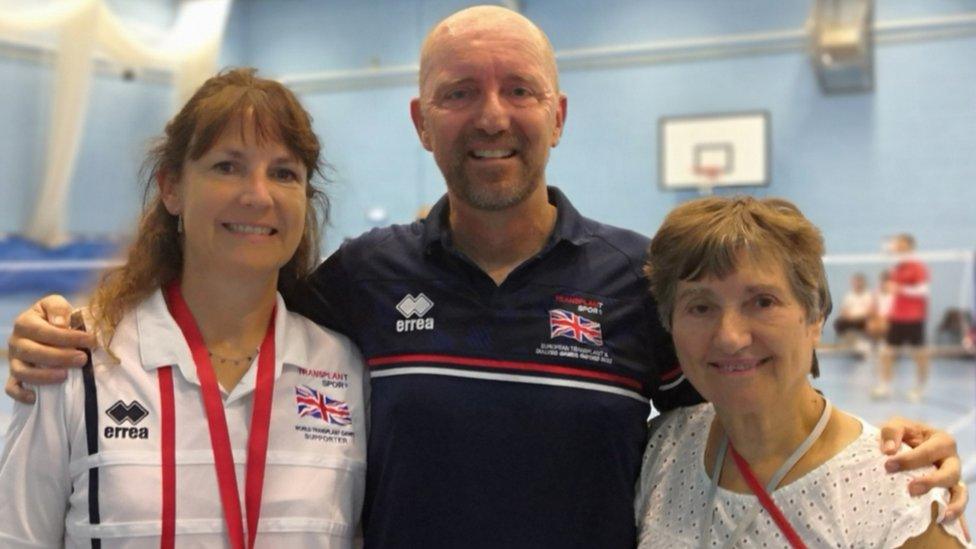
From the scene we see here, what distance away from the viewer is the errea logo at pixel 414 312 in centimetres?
212

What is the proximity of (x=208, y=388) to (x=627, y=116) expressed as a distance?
1378cm

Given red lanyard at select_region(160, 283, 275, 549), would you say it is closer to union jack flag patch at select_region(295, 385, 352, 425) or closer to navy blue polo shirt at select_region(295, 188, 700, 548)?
union jack flag patch at select_region(295, 385, 352, 425)

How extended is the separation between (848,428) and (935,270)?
42.7ft

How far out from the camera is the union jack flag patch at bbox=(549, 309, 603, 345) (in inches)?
81.9

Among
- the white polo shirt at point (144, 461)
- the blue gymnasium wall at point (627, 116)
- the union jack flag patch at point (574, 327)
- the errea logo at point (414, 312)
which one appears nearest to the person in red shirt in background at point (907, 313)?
the blue gymnasium wall at point (627, 116)

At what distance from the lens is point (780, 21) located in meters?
14.6

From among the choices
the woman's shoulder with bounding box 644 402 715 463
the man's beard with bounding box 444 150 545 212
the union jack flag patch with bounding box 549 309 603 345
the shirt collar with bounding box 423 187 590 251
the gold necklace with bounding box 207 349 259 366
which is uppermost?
the man's beard with bounding box 444 150 545 212

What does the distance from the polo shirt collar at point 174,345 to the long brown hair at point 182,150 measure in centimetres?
5

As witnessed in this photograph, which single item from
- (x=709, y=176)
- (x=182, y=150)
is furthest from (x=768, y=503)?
(x=709, y=176)

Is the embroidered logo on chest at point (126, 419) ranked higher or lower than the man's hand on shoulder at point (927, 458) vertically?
higher

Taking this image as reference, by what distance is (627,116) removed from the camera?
15.1m

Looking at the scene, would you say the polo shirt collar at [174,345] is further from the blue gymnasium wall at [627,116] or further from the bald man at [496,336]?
the blue gymnasium wall at [627,116]

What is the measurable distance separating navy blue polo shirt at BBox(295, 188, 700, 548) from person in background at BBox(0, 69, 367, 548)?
4.1 inches

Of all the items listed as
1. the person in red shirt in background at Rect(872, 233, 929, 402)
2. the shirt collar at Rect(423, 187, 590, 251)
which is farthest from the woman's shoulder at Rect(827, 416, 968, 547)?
the person in red shirt in background at Rect(872, 233, 929, 402)
